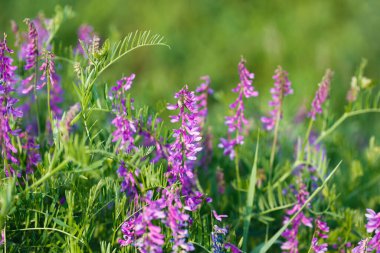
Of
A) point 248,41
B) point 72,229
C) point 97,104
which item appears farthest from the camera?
point 248,41

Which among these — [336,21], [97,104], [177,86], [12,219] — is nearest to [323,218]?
[97,104]

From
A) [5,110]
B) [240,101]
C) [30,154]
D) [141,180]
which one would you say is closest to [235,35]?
[240,101]

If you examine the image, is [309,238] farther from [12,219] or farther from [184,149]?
[12,219]

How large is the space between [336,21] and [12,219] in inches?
181

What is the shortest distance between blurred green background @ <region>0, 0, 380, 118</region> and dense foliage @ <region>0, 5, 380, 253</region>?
222 centimetres

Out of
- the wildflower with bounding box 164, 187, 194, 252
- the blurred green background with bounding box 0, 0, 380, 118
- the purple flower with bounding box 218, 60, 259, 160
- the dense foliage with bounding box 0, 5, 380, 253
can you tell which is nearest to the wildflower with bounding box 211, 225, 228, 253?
the dense foliage with bounding box 0, 5, 380, 253

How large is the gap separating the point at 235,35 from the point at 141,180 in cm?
392

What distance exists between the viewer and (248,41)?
553 centimetres

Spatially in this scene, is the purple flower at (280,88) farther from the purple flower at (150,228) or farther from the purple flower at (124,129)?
the purple flower at (150,228)

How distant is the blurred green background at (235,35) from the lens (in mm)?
5039

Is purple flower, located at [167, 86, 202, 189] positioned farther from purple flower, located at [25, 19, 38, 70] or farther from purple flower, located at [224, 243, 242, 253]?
purple flower, located at [25, 19, 38, 70]

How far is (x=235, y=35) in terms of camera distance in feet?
18.4

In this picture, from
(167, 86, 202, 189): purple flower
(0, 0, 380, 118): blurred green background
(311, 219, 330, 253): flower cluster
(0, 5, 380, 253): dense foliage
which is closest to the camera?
(0, 5, 380, 253): dense foliage

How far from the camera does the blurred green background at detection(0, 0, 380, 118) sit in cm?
504
